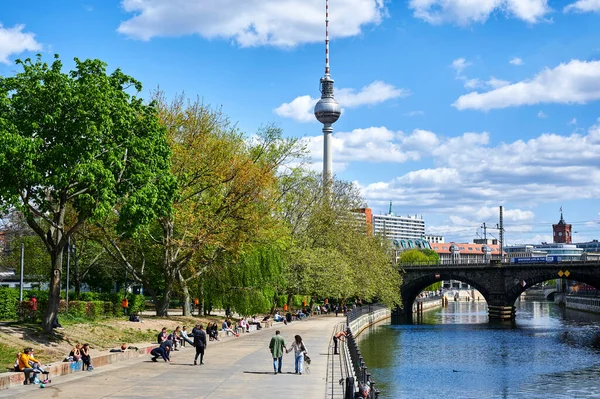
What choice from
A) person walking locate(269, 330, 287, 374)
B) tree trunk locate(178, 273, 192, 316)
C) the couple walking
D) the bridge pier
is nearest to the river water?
the couple walking

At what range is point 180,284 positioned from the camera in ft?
170

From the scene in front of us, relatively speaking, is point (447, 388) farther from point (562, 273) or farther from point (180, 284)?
point (562, 273)

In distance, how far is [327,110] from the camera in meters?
182

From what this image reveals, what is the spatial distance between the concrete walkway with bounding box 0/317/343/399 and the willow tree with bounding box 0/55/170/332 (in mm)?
7257

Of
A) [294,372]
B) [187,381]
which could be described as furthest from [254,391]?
[294,372]

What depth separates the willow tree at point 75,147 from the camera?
1259 inches

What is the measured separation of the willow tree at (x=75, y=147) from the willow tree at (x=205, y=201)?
35.7ft

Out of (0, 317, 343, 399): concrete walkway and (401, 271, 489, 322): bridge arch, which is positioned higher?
(401, 271, 489, 322): bridge arch

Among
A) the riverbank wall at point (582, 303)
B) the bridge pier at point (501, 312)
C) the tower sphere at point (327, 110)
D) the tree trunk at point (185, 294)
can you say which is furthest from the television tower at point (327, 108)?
the tree trunk at point (185, 294)

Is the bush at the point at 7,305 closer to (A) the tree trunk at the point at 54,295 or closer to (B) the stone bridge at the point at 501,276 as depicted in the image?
(A) the tree trunk at the point at 54,295

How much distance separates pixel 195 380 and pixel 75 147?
12.2 metres

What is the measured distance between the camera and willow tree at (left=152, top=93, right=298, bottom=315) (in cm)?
4828

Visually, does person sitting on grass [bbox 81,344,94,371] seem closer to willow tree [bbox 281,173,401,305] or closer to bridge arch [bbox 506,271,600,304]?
willow tree [bbox 281,173,401,305]

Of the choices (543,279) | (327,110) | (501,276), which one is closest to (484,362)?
(543,279)
